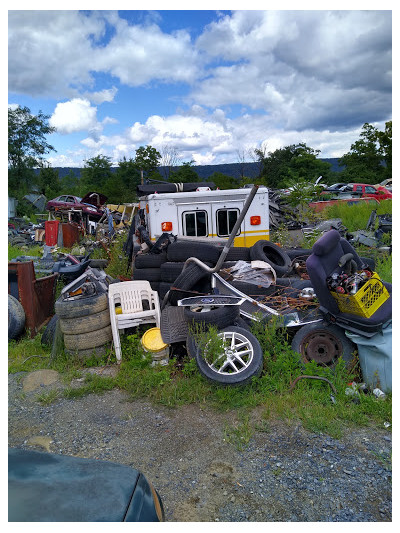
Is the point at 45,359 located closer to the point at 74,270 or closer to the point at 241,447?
the point at 74,270

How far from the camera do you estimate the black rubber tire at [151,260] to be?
720 cm

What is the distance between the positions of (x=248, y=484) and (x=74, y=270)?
19.1ft

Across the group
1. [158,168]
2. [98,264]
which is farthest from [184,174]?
[98,264]

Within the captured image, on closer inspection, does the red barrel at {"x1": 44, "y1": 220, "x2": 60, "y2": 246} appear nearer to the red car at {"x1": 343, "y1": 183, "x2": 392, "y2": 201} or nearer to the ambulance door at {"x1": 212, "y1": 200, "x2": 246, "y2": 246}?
the ambulance door at {"x1": 212, "y1": 200, "x2": 246, "y2": 246}

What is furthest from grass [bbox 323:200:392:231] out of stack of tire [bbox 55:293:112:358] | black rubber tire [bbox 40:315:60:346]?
black rubber tire [bbox 40:315:60:346]

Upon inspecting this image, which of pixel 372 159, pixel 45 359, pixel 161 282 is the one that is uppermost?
pixel 372 159

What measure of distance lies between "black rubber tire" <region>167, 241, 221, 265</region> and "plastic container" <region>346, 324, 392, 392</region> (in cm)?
293

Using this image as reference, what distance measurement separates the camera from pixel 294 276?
7.07 meters

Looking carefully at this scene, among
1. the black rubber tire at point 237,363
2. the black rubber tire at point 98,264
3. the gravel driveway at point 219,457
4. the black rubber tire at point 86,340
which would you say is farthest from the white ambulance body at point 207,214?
the gravel driveway at point 219,457

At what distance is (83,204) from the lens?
23141mm

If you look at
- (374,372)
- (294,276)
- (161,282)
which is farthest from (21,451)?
(294,276)

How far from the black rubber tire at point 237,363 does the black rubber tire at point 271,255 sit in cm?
275

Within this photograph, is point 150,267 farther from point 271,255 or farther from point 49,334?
point 271,255

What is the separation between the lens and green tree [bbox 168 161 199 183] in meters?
36.7
